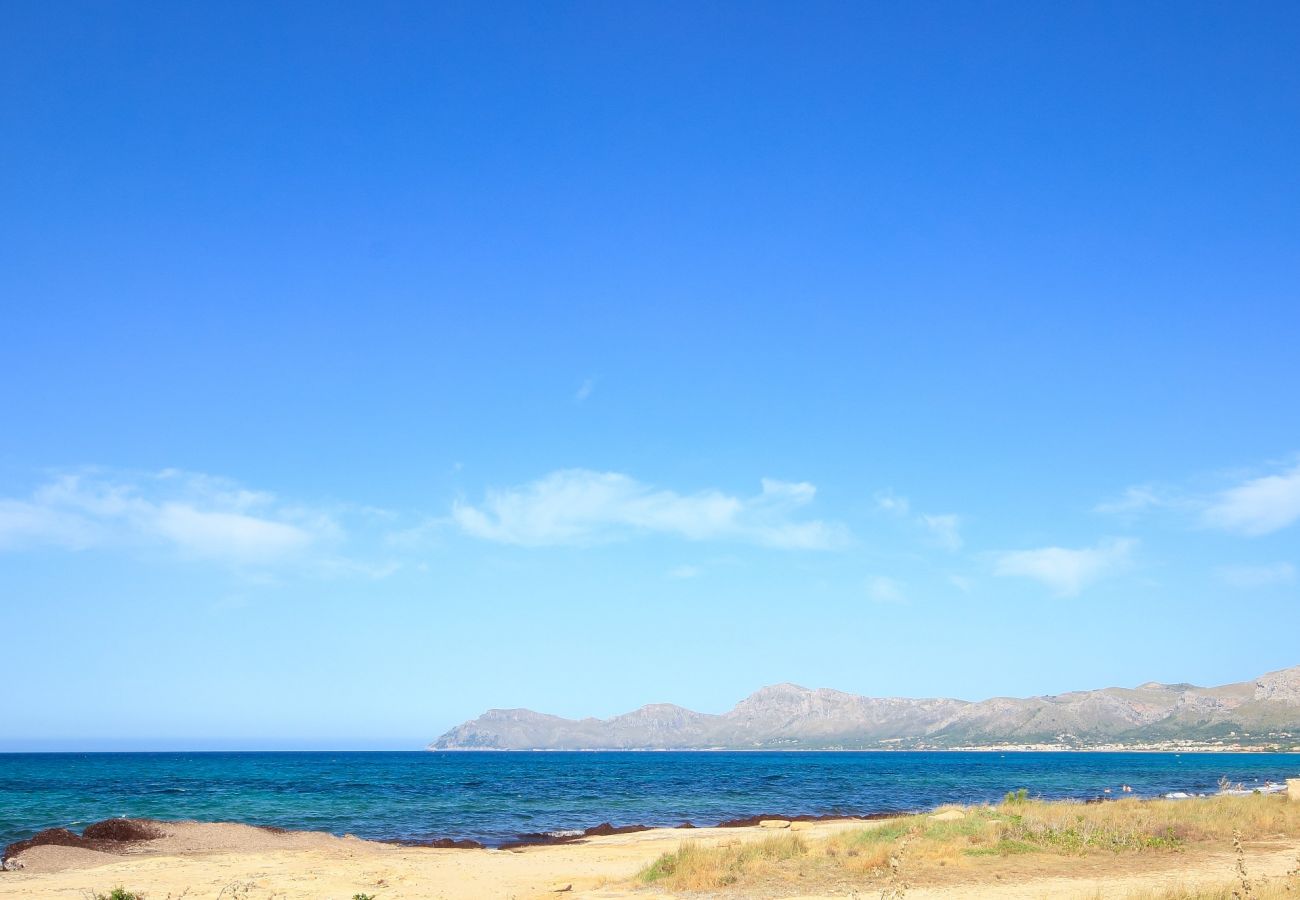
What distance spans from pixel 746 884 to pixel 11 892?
17.7 metres

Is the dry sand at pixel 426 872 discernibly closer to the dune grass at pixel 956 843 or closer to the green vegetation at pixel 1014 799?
→ the dune grass at pixel 956 843

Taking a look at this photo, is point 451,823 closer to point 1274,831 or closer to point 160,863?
point 160,863

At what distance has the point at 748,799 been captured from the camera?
58469 millimetres

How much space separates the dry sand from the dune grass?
89 centimetres

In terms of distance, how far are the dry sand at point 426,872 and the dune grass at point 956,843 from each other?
0.89 meters

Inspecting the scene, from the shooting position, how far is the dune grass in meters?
21.0

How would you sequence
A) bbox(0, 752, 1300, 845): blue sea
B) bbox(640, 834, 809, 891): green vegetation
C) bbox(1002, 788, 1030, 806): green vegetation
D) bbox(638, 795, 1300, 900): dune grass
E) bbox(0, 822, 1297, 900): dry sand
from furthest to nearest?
bbox(0, 752, 1300, 845): blue sea → bbox(1002, 788, 1030, 806): green vegetation → bbox(638, 795, 1300, 900): dune grass → bbox(640, 834, 809, 891): green vegetation → bbox(0, 822, 1297, 900): dry sand

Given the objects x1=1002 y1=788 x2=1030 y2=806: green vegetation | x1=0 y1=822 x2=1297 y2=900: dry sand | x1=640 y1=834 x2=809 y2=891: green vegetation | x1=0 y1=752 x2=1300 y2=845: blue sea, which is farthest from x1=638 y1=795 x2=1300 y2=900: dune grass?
x1=0 y1=752 x2=1300 y2=845: blue sea

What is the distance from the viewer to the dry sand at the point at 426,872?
1914 centimetres

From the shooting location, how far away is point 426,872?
2461cm

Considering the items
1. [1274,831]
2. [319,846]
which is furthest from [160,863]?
[1274,831]

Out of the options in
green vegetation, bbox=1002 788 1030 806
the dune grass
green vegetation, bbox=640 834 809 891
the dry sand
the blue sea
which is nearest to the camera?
the dry sand

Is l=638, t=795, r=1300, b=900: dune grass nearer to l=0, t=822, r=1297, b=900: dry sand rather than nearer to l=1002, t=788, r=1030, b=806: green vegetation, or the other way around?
l=0, t=822, r=1297, b=900: dry sand

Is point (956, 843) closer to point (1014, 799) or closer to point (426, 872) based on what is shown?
point (1014, 799)
